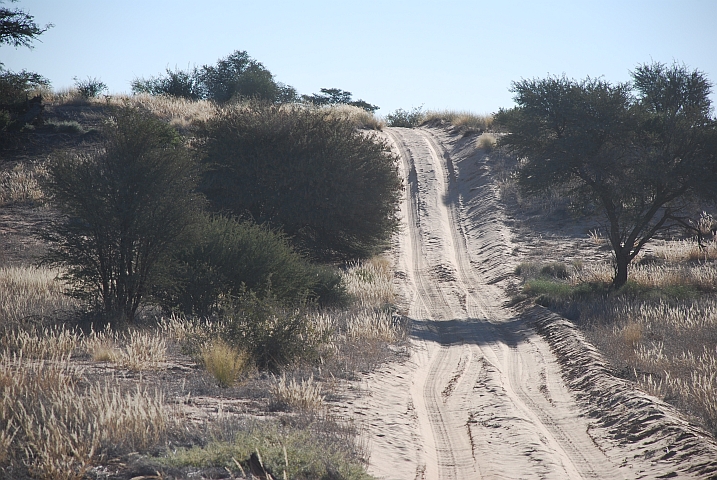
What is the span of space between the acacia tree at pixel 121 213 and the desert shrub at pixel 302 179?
890 cm

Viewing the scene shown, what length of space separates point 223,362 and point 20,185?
27642 mm

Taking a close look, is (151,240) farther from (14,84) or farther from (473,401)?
(14,84)

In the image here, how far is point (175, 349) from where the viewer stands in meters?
9.73

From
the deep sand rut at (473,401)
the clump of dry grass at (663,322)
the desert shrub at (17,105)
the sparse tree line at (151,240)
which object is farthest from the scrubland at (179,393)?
the desert shrub at (17,105)

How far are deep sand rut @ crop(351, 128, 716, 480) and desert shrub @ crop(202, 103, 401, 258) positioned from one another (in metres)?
2.89

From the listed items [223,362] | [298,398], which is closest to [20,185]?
[223,362]

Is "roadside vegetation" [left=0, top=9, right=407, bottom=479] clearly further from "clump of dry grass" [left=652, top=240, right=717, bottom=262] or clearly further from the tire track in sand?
"clump of dry grass" [left=652, top=240, right=717, bottom=262]

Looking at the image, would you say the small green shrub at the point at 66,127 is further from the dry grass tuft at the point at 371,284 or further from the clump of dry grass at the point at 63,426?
the clump of dry grass at the point at 63,426

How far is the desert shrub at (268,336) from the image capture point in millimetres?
9320

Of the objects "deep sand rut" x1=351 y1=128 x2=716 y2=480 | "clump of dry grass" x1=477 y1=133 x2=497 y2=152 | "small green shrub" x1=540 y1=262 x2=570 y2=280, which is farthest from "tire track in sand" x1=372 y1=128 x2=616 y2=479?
"clump of dry grass" x1=477 y1=133 x2=497 y2=152

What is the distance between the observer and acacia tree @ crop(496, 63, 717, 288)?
56.6 feet

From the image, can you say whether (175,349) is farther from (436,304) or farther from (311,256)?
(311,256)

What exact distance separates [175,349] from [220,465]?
498 centimetres

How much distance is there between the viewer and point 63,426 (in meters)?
5.08
